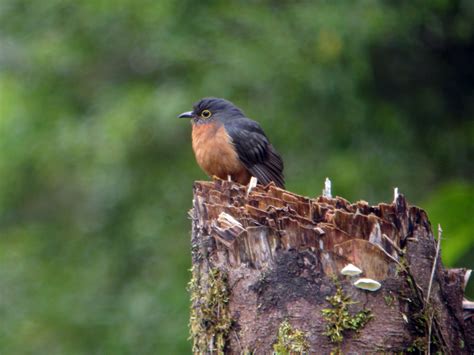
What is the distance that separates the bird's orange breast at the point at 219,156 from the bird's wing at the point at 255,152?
57 mm

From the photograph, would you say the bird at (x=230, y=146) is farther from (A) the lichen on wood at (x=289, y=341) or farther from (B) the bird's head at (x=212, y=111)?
(A) the lichen on wood at (x=289, y=341)

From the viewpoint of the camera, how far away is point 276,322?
3.73 metres

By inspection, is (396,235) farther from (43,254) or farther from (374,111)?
(43,254)

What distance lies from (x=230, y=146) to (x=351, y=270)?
11.7 feet

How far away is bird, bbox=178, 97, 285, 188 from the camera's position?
279 inches

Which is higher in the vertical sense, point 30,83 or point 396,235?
point 30,83

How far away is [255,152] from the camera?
7.22 metres

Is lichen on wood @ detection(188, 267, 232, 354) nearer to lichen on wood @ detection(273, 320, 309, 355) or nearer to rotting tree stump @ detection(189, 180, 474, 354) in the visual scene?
rotting tree stump @ detection(189, 180, 474, 354)

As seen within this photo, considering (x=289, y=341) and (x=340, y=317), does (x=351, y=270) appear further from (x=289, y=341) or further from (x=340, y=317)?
(x=289, y=341)

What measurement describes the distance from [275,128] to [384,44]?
1382mm

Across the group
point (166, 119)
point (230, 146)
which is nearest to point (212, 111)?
point (230, 146)

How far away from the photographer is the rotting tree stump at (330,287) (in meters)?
3.68

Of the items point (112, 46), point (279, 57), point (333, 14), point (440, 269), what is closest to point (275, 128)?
point (279, 57)

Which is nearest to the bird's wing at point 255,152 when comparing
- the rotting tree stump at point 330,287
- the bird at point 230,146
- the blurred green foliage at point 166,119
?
the bird at point 230,146
